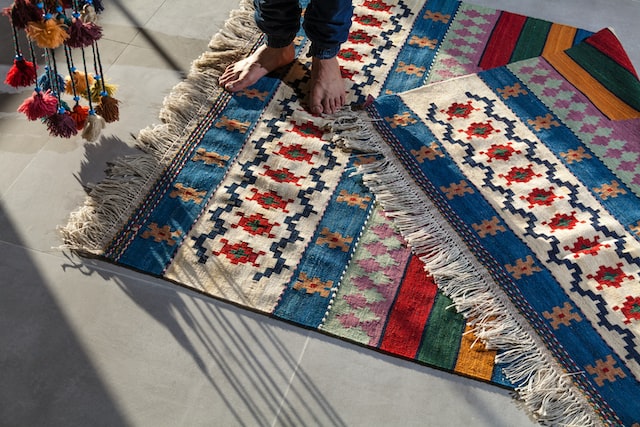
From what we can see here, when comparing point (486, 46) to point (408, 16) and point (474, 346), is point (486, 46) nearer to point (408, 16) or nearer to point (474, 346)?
point (408, 16)

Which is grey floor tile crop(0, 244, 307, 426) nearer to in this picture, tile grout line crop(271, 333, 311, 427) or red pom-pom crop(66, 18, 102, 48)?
tile grout line crop(271, 333, 311, 427)

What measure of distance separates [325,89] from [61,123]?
65cm

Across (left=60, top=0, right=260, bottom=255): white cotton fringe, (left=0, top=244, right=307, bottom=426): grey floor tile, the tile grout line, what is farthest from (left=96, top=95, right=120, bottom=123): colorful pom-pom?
the tile grout line

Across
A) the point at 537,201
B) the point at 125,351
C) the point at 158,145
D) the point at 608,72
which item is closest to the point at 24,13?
Answer: the point at 158,145

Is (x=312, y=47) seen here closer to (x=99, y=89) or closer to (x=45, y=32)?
(x=99, y=89)

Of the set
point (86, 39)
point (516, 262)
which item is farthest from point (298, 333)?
point (86, 39)

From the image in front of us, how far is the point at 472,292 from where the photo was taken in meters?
1.52

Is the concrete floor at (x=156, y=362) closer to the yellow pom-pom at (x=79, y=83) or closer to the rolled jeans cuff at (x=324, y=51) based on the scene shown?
the yellow pom-pom at (x=79, y=83)

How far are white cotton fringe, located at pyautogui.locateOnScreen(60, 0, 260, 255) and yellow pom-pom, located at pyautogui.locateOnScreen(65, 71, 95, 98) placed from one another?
0.54 feet

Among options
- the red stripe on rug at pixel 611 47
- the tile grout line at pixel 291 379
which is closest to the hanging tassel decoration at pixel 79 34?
the tile grout line at pixel 291 379

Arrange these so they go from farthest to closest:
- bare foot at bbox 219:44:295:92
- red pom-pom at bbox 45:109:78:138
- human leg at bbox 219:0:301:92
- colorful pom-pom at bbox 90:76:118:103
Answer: bare foot at bbox 219:44:295:92
human leg at bbox 219:0:301:92
colorful pom-pom at bbox 90:76:118:103
red pom-pom at bbox 45:109:78:138

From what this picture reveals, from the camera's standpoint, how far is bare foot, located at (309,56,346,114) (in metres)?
1.85

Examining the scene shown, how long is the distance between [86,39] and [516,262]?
99 centimetres

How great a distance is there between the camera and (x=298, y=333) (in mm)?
1443
